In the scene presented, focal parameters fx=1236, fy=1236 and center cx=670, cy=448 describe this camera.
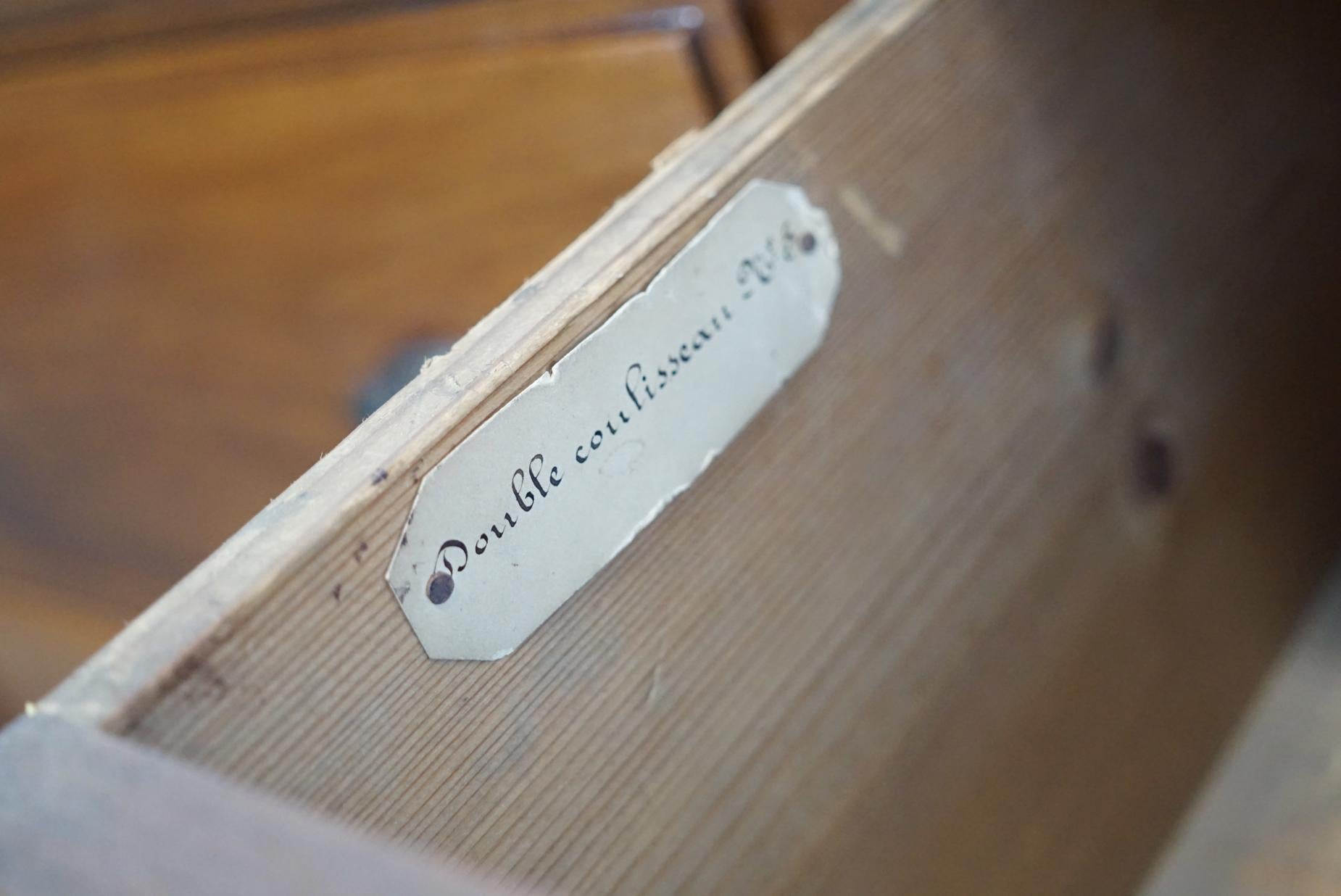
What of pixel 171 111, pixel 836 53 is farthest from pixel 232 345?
pixel 836 53

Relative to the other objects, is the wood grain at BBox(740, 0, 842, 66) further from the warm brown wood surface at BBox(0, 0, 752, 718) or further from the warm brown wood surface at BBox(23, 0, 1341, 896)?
the warm brown wood surface at BBox(23, 0, 1341, 896)

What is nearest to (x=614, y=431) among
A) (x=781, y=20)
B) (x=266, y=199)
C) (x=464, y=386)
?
(x=464, y=386)

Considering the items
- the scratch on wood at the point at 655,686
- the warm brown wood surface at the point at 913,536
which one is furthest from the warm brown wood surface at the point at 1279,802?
the scratch on wood at the point at 655,686

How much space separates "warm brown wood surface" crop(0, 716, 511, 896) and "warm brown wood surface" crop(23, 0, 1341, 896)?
0.04ft

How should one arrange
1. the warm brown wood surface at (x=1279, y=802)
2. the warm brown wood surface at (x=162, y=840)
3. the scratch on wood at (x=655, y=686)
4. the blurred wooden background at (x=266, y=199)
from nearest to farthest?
the warm brown wood surface at (x=162, y=840)
the scratch on wood at (x=655, y=686)
the warm brown wood surface at (x=1279, y=802)
the blurred wooden background at (x=266, y=199)

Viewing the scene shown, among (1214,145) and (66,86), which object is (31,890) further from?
(66,86)

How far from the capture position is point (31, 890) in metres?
0.13

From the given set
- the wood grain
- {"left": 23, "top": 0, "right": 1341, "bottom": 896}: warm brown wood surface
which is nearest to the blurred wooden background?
the wood grain

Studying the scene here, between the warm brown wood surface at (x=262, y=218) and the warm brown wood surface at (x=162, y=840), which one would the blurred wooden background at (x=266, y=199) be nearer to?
the warm brown wood surface at (x=262, y=218)

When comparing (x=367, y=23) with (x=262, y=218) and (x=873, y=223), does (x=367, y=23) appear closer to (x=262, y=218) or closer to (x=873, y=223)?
(x=262, y=218)

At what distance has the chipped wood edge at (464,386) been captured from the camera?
17cm

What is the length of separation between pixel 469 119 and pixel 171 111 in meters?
0.17

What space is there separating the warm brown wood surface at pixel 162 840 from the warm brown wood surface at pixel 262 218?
339 mm

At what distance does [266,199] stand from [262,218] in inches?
0.5
